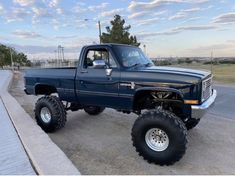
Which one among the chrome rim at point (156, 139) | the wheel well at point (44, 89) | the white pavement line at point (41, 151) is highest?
the wheel well at point (44, 89)

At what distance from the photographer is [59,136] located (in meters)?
6.90

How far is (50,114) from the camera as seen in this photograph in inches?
280

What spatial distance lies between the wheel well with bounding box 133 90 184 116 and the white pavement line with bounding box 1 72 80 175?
5.90 ft

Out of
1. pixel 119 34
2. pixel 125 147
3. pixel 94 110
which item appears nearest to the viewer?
pixel 125 147

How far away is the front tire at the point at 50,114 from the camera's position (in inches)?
276

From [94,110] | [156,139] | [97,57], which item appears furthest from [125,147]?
[94,110]

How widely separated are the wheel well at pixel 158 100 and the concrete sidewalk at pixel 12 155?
230 centimetres

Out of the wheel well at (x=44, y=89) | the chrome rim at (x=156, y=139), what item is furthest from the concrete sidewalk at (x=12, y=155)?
the chrome rim at (x=156, y=139)

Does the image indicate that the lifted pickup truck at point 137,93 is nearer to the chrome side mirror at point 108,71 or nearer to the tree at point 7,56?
the chrome side mirror at point 108,71

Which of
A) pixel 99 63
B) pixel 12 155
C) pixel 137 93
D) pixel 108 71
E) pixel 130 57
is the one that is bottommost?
pixel 12 155

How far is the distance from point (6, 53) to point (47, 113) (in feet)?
285

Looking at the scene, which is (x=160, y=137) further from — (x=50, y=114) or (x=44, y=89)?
(x=44, y=89)

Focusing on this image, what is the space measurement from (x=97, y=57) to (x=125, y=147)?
2107 mm

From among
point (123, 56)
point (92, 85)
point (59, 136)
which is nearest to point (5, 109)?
point (59, 136)
